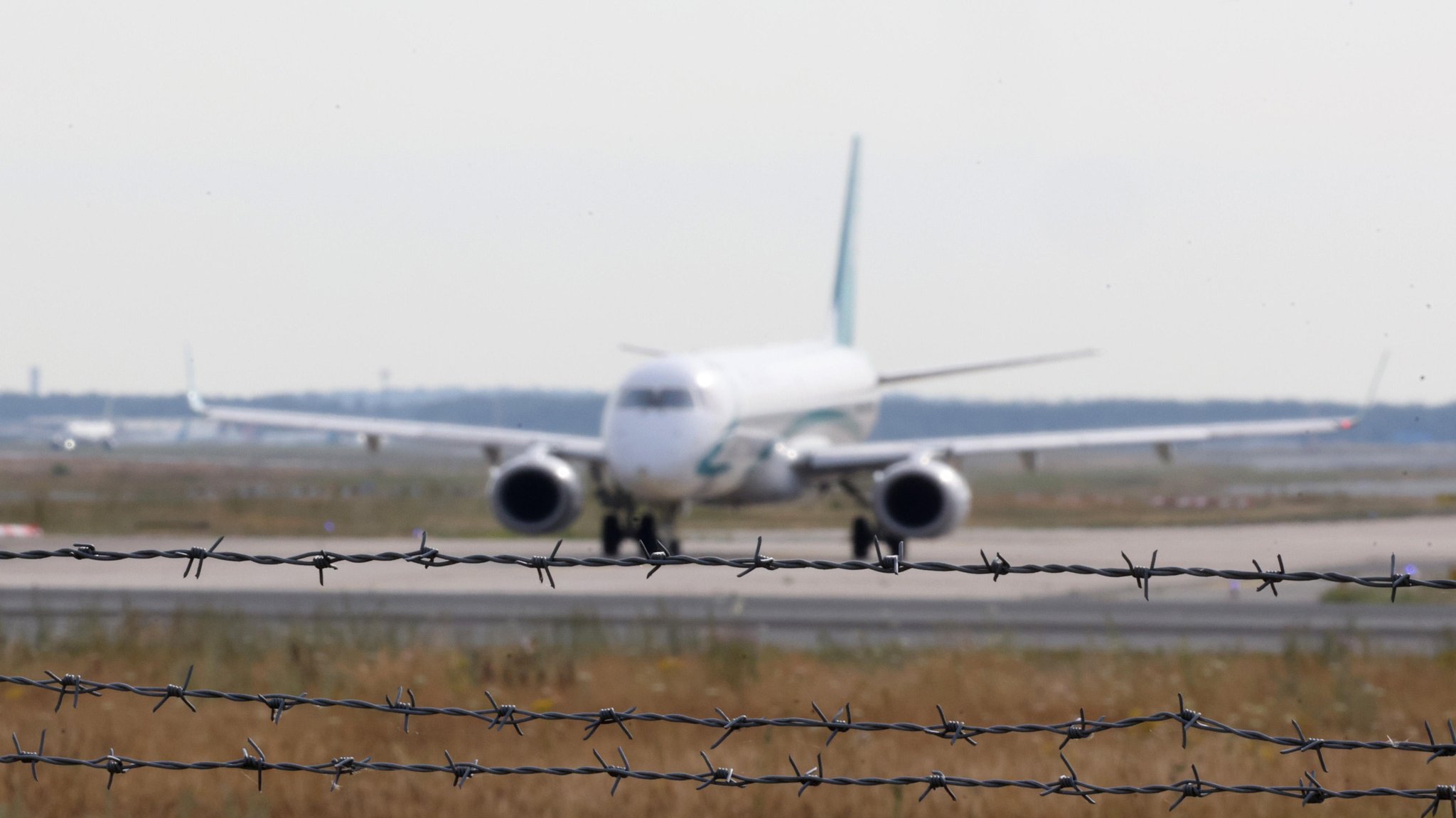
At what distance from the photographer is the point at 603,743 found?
968 cm

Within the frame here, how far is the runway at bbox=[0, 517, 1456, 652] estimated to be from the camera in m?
15.9

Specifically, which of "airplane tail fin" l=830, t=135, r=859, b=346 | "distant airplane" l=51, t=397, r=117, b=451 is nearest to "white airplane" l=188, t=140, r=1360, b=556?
"airplane tail fin" l=830, t=135, r=859, b=346

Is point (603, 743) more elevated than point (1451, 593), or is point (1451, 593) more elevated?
point (1451, 593)

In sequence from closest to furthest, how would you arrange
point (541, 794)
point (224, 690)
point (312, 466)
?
point (541, 794) → point (224, 690) → point (312, 466)

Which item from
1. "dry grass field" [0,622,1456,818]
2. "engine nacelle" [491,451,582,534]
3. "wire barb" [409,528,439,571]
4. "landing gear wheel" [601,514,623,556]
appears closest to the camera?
"wire barb" [409,528,439,571]

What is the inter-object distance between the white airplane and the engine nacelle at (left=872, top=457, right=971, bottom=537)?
20 millimetres

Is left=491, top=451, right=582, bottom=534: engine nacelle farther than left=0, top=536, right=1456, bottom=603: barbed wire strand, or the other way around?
left=491, top=451, right=582, bottom=534: engine nacelle

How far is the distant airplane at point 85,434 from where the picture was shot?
113062mm

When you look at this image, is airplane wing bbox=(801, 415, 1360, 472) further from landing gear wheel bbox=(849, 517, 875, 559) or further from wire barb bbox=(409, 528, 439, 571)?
wire barb bbox=(409, 528, 439, 571)

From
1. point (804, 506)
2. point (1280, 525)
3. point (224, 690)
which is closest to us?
point (224, 690)

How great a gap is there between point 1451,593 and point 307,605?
1195 centimetres

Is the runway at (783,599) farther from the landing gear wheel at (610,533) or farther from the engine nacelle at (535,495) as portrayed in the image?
the engine nacelle at (535,495)

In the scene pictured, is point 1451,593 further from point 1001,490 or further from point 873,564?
point 1001,490

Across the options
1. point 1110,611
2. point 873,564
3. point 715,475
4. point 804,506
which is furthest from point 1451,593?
point 804,506
